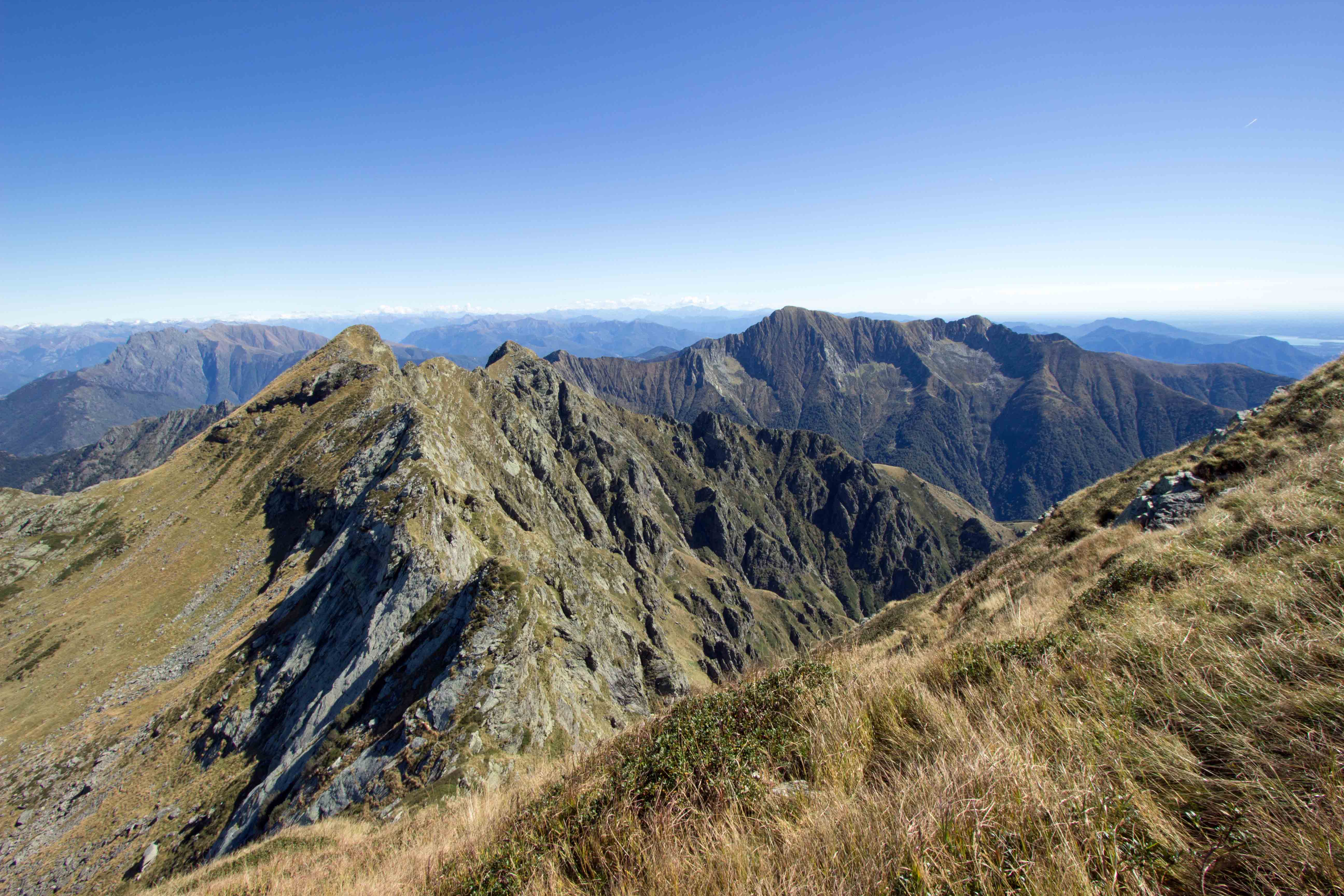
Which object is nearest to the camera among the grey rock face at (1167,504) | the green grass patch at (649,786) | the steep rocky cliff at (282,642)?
the green grass patch at (649,786)

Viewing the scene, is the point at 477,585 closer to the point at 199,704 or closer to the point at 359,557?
the point at 359,557

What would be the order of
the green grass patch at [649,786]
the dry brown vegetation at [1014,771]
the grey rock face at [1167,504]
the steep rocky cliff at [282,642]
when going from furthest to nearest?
the steep rocky cliff at [282,642] < the grey rock face at [1167,504] < the green grass patch at [649,786] < the dry brown vegetation at [1014,771]

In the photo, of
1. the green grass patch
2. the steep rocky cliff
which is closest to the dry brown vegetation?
the green grass patch

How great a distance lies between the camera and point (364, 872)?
819cm

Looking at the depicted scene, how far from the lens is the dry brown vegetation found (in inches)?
107

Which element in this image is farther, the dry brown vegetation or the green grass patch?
the green grass patch

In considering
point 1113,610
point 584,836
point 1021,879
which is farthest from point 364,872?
point 1113,610

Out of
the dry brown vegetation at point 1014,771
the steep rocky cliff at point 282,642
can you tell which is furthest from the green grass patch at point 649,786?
the steep rocky cliff at point 282,642

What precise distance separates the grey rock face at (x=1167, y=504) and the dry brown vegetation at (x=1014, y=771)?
265 inches

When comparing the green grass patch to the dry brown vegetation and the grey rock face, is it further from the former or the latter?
the grey rock face

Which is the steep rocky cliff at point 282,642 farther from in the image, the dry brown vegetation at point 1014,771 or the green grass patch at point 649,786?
the dry brown vegetation at point 1014,771

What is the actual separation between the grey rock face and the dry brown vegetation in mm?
6743

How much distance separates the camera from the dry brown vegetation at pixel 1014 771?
107 inches

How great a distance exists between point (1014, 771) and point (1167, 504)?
19.4 metres
